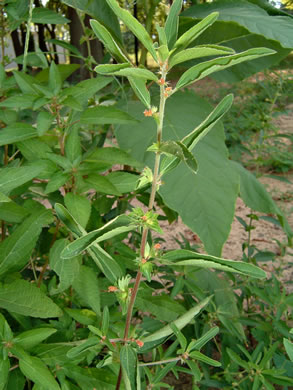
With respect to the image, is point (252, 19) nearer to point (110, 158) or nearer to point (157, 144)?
point (110, 158)

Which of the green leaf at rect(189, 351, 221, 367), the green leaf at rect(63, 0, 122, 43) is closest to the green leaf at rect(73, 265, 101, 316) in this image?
the green leaf at rect(189, 351, 221, 367)

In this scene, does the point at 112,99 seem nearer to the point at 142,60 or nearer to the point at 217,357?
the point at 142,60

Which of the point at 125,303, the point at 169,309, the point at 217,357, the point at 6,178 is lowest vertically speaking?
the point at 217,357

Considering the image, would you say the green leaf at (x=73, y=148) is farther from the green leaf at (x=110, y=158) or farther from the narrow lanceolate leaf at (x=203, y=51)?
the narrow lanceolate leaf at (x=203, y=51)

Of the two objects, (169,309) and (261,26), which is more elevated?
(261,26)

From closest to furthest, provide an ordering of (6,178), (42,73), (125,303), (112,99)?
(125,303) → (6,178) → (42,73) → (112,99)

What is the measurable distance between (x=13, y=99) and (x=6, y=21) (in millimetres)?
348

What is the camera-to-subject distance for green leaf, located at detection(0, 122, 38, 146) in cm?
86

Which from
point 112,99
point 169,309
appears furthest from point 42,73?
point 169,309

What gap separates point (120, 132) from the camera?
1118 mm

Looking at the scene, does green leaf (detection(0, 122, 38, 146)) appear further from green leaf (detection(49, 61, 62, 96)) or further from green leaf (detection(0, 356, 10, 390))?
green leaf (detection(0, 356, 10, 390))

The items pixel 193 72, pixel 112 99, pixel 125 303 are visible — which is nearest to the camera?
pixel 193 72

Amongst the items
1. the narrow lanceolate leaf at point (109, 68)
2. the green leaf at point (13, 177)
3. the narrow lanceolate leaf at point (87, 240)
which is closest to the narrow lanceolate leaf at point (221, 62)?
the narrow lanceolate leaf at point (109, 68)

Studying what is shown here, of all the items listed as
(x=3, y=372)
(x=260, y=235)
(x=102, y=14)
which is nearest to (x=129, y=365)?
(x=3, y=372)
